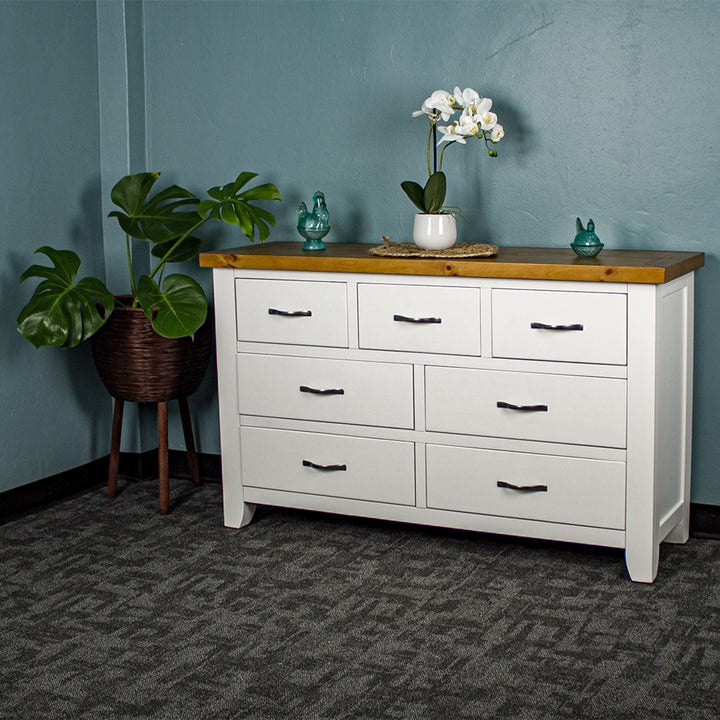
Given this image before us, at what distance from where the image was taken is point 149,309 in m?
2.89

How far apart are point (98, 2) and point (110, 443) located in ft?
4.95

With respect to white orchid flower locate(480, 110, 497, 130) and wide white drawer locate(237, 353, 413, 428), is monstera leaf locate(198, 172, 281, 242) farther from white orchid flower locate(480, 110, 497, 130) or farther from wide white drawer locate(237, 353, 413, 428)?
white orchid flower locate(480, 110, 497, 130)

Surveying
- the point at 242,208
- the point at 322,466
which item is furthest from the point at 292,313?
the point at 322,466

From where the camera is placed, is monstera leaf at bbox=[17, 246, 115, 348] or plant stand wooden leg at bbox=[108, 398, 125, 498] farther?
plant stand wooden leg at bbox=[108, 398, 125, 498]

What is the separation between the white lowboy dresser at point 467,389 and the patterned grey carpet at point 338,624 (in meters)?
0.12

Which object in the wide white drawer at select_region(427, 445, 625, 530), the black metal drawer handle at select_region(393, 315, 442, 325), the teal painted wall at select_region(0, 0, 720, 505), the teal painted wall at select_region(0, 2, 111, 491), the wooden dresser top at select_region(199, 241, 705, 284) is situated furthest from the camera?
the teal painted wall at select_region(0, 2, 111, 491)

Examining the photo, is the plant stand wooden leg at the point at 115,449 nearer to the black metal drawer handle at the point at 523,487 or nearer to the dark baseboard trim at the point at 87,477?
the dark baseboard trim at the point at 87,477

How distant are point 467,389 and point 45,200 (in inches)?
60.0

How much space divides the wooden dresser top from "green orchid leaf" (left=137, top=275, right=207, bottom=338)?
10 centimetres

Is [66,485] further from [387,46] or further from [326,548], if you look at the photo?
[387,46]

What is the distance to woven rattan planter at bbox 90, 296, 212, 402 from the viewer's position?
307 cm

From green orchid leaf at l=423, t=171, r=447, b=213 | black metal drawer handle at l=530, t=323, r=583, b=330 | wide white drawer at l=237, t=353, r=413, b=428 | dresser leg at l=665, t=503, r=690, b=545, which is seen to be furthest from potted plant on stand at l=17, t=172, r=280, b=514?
dresser leg at l=665, t=503, r=690, b=545

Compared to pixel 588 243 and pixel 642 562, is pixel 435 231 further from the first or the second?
pixel 642 562

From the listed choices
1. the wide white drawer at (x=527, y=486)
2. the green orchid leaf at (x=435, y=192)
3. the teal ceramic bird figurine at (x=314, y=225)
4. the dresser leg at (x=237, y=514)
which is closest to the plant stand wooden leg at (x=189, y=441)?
the dresser leg at (x=237, y=514)
